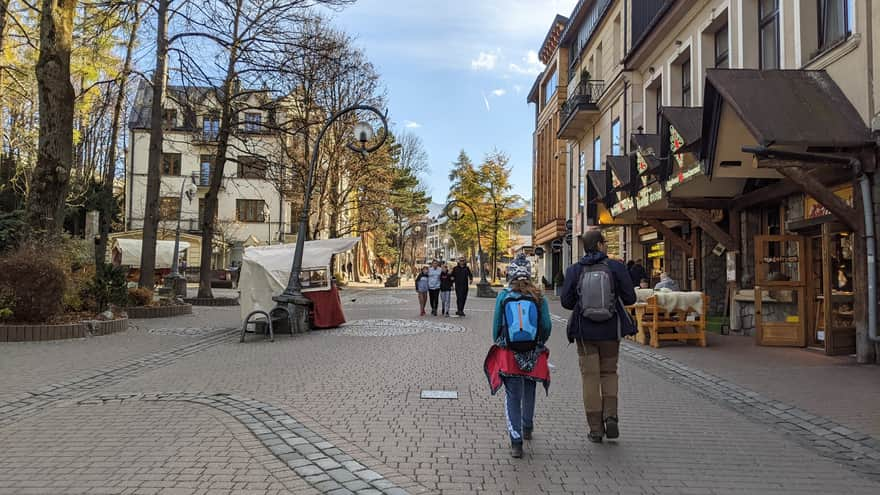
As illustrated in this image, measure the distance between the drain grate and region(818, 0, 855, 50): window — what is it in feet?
28.3

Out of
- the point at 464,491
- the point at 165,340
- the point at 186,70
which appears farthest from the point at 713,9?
the point at 464,491

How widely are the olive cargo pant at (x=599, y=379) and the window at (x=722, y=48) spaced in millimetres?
12853

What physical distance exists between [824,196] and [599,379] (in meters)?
6.32

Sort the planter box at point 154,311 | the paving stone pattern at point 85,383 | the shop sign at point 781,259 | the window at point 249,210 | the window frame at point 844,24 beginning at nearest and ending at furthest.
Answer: the paving stone pattern at point 85,383
the window frame at point 844,24
the shop sign at point 781,259
the planter box at point 154,311
the window at point 249,210

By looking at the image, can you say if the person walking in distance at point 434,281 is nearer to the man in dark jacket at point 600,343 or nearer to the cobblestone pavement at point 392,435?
the cobblestone pavement at point 392,435

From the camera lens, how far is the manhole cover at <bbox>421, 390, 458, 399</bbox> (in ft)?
24.3

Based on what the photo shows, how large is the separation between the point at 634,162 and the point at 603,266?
12288 mm

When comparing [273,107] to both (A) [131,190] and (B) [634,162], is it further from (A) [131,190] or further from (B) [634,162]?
(A) [131,190]

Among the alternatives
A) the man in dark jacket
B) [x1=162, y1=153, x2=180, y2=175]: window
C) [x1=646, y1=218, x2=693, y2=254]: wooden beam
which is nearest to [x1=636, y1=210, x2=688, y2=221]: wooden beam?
[x1=646, y1=218, x2=693, y2=254]: wooden beam

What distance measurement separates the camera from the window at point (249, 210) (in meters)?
55.3

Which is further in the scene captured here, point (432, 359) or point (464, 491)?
point (432, 359)

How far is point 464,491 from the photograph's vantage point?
4.36 m

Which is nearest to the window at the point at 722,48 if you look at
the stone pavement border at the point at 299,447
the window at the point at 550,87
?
the stone pavement border at the point at 299,447

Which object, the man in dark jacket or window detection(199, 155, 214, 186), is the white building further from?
the man in dark jacket
